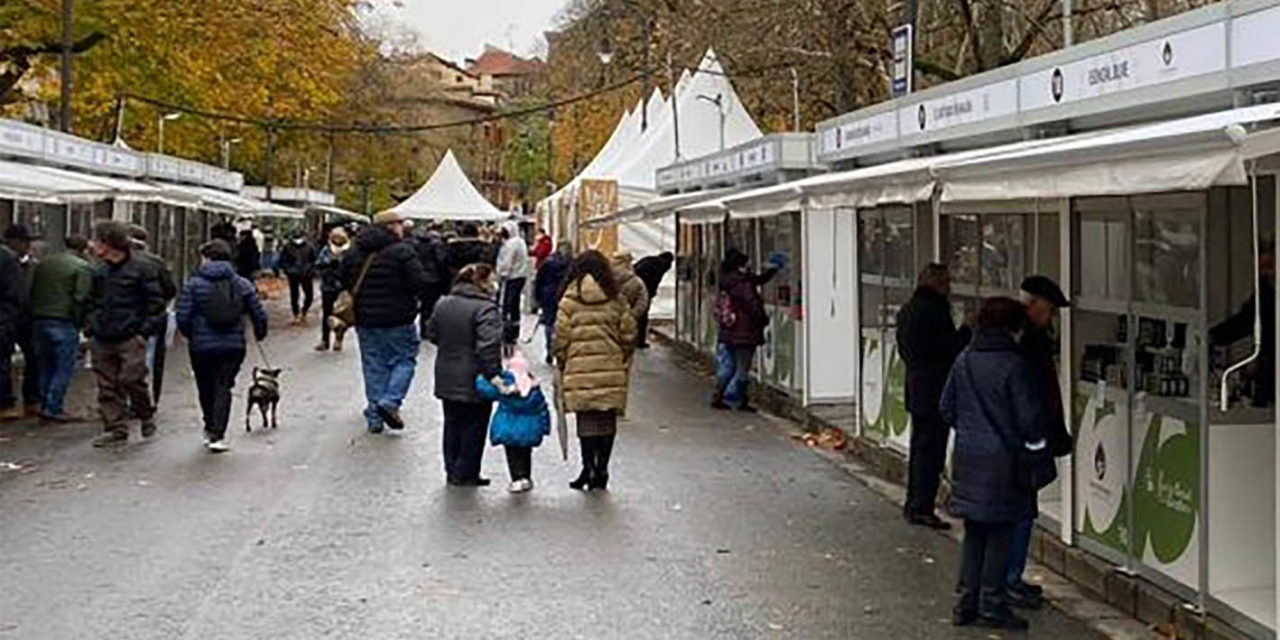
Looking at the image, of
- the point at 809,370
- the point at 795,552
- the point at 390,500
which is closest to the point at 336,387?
the point at 809,370

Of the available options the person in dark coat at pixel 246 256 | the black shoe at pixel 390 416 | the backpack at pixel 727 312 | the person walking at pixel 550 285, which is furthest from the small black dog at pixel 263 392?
the person in dark coat at pixel 246 256

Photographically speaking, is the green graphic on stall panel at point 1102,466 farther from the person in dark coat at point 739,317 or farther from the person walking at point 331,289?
the person walking at point 331,289

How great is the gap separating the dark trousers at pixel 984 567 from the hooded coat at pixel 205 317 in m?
7.55

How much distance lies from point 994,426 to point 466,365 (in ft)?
17.0

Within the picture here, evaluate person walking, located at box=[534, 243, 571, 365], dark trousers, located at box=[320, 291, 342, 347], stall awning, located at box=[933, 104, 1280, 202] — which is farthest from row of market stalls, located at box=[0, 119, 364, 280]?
stall awning, located at box=[933, 104, 1280, 202]

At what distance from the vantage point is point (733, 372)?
18.9 meters

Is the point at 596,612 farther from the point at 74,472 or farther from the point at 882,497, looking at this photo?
the point at 74,472

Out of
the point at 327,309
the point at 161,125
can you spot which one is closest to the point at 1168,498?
the point at 327,309

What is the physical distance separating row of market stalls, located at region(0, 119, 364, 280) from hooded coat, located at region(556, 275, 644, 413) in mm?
7712

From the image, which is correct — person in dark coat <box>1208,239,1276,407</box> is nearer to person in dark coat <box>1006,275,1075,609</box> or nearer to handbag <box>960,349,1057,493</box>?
person in dark coat <box>1006,275,1075,609</box>

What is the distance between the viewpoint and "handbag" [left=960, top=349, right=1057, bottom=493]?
8.10 metres

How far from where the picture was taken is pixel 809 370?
1795cm

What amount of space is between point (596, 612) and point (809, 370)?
949 centimetres

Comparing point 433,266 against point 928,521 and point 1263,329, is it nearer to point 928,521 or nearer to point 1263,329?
point 928,521
